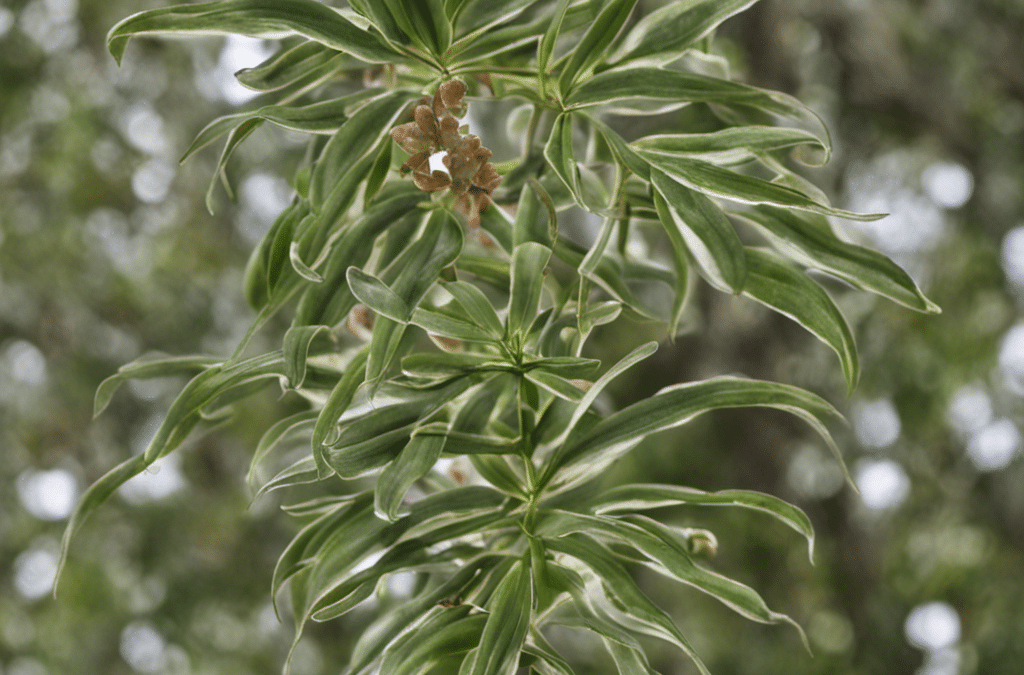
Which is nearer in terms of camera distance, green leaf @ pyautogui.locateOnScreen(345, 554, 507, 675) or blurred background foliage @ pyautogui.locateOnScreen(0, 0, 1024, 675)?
green leaf @ pyautogui.locateOnScreen(345, 554, 507, 675)

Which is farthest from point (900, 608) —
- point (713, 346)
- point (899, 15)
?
point (899, 15)

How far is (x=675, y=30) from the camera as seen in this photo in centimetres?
35

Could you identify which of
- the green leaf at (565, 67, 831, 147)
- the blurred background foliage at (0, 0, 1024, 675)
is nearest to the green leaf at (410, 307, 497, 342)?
the green leaf at (565, 67, 831, 147)

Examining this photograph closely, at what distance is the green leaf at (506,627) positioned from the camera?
0.30 m

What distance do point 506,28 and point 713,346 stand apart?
182 centimetres

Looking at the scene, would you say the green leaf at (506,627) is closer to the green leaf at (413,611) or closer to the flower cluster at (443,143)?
the green leaf at (413,611)

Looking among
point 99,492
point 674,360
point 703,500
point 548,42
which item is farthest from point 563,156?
point 674,360

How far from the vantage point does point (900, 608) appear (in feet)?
6.07

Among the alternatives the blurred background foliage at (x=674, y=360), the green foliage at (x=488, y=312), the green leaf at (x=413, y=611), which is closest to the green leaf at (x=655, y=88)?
the green foliage at (x=488, y=312)

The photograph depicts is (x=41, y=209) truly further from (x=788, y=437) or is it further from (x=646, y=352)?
(x=646, y=352)

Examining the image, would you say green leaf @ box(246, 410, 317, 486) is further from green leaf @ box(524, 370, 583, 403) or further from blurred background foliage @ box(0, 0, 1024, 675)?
blurred background foliage @ box(0, 0, 1024, 675)

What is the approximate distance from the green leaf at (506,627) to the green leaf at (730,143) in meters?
0.18

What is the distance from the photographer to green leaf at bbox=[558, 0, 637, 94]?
0.33 m

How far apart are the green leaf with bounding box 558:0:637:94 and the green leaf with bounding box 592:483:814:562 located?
0.18 metres
